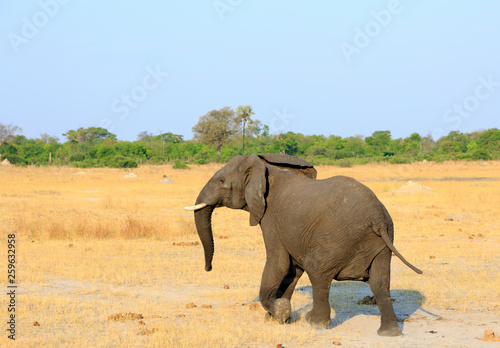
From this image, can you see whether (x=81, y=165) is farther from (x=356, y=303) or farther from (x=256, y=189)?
(x=256, y=189)

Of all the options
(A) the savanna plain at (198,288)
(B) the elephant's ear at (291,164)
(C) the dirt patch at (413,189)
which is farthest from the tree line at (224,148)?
(B) the elephant's ear at (291,164)

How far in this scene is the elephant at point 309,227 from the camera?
6.91m

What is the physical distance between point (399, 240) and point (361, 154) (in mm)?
72559

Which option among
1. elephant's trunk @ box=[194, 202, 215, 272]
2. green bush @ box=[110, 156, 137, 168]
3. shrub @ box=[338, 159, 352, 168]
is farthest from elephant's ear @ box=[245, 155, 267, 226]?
green bush @ box=[110, 156, 137, 168]

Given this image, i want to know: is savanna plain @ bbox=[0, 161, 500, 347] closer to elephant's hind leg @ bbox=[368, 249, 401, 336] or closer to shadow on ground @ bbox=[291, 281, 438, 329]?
shadow on ground @ bbox=[291, 281, 438, 329]

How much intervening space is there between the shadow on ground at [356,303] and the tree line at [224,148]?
55.2m

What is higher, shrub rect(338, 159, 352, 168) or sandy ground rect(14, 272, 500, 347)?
shrub rect(338, 159, 352, 168)

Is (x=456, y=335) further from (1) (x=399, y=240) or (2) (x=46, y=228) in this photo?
(2) (x=46, y=228)

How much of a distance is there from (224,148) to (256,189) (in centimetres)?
7637

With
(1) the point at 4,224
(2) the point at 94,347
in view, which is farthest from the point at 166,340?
(1) the point at 4,224

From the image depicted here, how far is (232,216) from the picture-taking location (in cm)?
2089

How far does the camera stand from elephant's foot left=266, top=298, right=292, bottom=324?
743cm

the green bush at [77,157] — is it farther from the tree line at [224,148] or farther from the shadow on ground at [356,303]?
the shadow on ground at [356,303]

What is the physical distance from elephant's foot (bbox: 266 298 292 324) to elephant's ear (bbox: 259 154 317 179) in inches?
69.1
